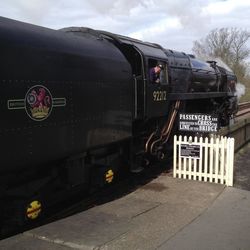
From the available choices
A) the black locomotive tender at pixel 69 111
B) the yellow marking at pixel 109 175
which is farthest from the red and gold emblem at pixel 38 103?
the yellow marking at pixel 109 175

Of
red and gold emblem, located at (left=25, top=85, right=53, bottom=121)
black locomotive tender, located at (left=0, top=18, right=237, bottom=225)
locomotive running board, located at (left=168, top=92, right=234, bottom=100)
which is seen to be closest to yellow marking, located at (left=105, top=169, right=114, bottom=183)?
black locomotive tender, located at (left=0, top=18, right=237, bottom=225)

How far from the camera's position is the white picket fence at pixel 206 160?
923 centimetres

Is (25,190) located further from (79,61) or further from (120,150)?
(120,150)

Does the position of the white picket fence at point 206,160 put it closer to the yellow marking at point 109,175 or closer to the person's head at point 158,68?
the person's head at point 158,68

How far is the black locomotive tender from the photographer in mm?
5348

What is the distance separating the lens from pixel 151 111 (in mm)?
9422

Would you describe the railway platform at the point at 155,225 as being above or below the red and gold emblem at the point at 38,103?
below

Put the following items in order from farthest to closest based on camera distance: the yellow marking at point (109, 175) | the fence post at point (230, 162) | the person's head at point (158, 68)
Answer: the person's head at point (158, 68) → the fence post at point (230, 162) → the yellow marking at point (109, 175)

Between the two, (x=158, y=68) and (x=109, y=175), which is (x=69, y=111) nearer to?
(x=109, y=175)

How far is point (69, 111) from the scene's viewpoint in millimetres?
6340

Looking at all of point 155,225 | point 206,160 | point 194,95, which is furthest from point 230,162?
point 194,95

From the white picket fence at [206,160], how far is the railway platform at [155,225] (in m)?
0.77

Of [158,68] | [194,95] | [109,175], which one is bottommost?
[109,175]

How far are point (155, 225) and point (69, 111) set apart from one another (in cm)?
203
